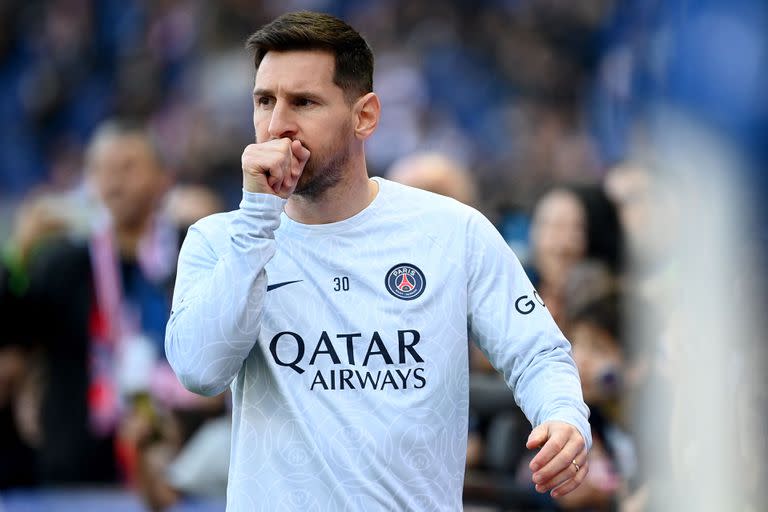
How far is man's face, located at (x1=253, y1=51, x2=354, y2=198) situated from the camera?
3.14 meters

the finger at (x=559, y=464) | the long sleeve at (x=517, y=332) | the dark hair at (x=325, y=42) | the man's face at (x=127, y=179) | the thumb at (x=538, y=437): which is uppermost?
the dark hair at (x=325, y=42)

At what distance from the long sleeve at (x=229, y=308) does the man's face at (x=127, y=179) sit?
4.69 metres

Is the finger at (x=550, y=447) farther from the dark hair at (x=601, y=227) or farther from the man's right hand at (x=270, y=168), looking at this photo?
the dark hair at (x=601, y=227)

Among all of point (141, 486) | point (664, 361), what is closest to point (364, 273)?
point (664, 361)

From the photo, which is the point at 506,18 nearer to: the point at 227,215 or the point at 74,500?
the point at 74,500

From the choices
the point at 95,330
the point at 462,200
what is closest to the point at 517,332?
the point at 462,200

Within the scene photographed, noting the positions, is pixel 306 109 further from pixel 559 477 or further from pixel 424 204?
pixel 559 477

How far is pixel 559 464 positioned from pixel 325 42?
115 cm

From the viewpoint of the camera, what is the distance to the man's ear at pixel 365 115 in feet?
11.0

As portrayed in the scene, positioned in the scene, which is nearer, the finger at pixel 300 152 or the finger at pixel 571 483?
the finger at pixel 571 483

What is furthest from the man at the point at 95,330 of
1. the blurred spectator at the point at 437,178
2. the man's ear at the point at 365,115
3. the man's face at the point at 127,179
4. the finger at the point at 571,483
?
the finger at the point at 571,483

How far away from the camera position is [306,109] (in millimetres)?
3186

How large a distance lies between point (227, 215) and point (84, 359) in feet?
15.2

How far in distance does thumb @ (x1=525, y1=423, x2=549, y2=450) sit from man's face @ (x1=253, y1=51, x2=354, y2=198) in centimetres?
80
